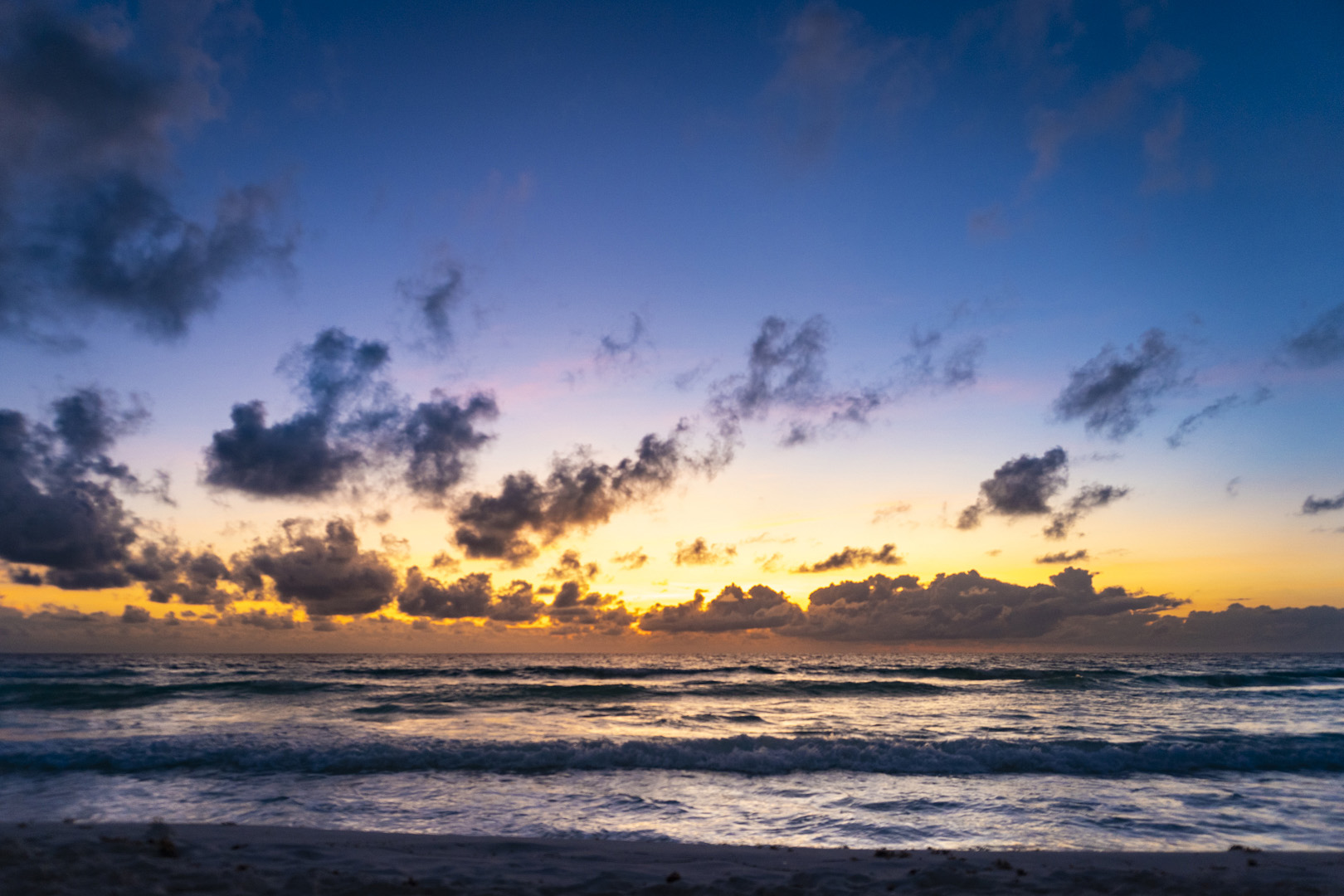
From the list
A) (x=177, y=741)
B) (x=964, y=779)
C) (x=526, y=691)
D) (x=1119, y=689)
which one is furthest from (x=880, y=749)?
(x=1119, y=689)

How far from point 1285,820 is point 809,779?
9412 millimetres

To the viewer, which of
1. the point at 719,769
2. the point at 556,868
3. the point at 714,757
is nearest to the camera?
the point at 556,868

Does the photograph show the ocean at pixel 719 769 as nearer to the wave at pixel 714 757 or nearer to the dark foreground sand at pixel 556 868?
the wave at pixel 714 757

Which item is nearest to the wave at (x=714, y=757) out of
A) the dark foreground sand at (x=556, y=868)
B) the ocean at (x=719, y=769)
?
the ocean at (x=719, y=769)

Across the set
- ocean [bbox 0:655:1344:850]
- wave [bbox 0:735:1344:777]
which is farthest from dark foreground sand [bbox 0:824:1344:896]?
wave [bbox 0:735:1344:777]

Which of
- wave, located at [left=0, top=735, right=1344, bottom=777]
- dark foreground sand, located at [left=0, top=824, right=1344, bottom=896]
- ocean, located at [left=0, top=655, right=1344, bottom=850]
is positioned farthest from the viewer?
wave, located at [left=0, top=735, right=1344, bottom=777]

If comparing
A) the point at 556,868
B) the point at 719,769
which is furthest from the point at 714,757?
the point at 556,868

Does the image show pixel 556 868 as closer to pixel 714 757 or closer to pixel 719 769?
pixel 719 769

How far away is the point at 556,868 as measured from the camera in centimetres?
901

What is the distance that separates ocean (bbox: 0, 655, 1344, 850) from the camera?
1236cm

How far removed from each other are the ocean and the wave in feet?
0.26

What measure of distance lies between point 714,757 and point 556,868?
10484mm

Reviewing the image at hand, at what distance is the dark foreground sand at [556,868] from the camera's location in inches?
307

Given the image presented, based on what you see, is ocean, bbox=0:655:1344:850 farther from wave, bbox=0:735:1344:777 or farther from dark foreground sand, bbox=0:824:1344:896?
dark foreground sand, bbox=0:824:1344:896
